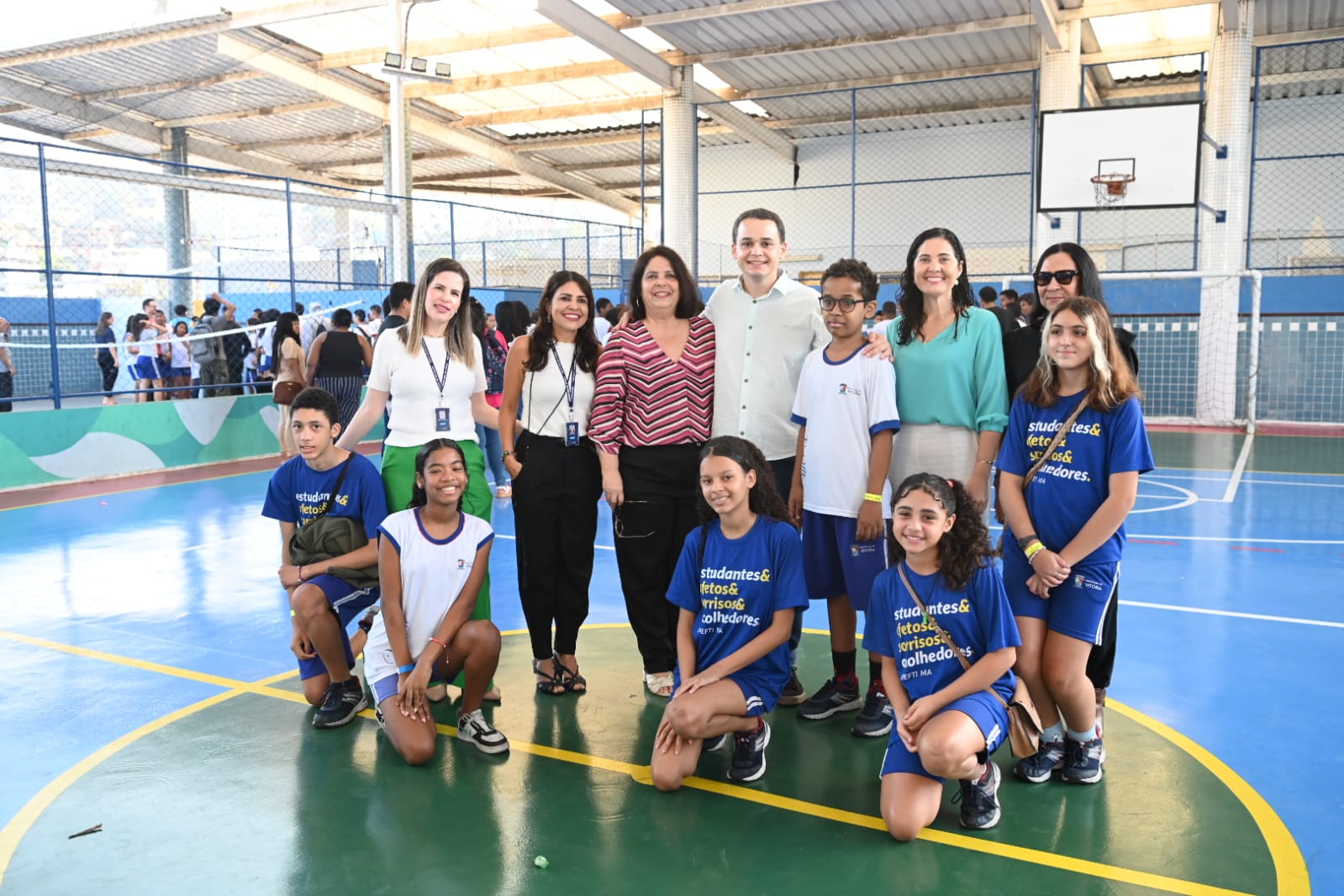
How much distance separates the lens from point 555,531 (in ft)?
14.1

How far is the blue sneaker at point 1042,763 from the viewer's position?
3471 millimetres

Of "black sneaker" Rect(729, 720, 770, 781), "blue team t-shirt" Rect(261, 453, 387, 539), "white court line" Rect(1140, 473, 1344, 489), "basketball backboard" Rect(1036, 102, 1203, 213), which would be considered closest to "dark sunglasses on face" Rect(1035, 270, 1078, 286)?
"black sneaker" Rect(729, 720, 770, 781)

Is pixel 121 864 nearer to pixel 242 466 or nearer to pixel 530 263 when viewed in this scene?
pixel 242 466

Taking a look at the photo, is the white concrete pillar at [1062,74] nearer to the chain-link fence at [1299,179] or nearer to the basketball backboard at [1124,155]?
the basketball backboard at [1124,155]

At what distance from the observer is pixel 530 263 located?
2733 cm

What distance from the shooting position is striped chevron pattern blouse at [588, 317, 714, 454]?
4.05 m

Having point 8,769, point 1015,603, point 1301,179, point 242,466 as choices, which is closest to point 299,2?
point 242,466

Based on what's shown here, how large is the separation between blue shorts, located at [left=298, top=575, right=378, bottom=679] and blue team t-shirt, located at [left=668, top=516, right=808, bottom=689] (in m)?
1.32

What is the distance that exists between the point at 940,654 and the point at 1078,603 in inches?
19.6

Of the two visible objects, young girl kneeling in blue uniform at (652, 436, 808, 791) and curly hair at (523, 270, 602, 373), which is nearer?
young girl kneeling in blue uniform at (652, 436, 808, 791)

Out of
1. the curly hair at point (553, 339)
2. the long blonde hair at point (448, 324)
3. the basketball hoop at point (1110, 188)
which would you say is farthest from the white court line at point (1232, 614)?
the basketball hoop at point (1110, 188)

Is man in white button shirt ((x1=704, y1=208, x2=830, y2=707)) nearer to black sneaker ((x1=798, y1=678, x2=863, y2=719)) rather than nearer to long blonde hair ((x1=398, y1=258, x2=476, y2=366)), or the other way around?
black sneaker ((x1=798, y1=678, x2=863, y2=719))

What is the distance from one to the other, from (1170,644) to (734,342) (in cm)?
261

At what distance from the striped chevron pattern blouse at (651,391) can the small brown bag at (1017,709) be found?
112cm
